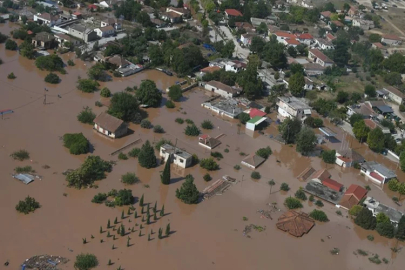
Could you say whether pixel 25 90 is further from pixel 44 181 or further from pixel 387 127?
pixel 387 127

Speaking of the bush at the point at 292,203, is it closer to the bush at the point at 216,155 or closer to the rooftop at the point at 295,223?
the rooftop at the point at 295,223

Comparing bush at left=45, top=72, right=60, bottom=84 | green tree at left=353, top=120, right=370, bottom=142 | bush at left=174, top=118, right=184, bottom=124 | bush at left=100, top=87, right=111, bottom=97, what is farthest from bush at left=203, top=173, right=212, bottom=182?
bush at left=45, top=72, right=60, bottom=84

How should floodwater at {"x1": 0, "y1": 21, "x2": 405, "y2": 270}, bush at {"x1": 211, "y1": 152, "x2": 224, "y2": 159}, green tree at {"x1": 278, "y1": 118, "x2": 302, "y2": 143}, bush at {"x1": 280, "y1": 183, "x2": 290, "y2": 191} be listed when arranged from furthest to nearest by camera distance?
1. green tree at {"x1": 278, "y1": 118, "x2": 302, "y2": 143}
2. bush at {"x1": 211, "y1": 152, "x2": 224, "y2": 159}
3. bush at {"x1": 280, "y1": 183, "x2": 290, "y2": 191}
4. floodwater at {"x1": 0, "y1": 21, "x2": 405, "y2": 270}

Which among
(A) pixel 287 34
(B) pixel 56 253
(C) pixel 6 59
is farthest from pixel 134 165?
(A) pixel 287 34

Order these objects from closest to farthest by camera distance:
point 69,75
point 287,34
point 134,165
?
point 134,165 < point 69,75 < point 287,34

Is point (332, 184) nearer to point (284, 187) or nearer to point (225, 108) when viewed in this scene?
point (284, 187)

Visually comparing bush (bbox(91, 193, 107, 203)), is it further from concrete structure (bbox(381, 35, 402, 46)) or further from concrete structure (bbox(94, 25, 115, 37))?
concrete structure (bbox(381, 35, 402, 46))

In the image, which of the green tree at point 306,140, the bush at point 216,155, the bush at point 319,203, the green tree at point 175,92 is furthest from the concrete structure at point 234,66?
the bush at point 319,203
